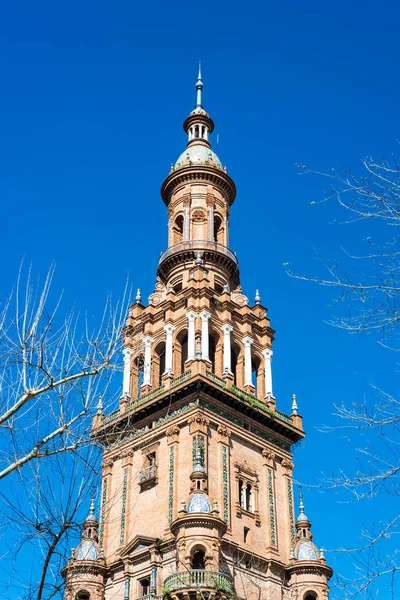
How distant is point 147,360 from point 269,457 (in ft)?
31.9

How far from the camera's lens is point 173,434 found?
51.2m

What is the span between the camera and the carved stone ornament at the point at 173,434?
51031 millimetres

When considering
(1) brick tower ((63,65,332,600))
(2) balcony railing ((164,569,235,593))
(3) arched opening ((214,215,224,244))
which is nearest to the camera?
(2) balcony railing ((164,569,235,593))

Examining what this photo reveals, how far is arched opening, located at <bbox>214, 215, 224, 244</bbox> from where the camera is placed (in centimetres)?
6440

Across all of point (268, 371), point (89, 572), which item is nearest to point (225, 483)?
point (89, 572)

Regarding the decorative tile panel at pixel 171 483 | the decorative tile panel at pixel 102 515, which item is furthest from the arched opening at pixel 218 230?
the decorative tile panel at pixel 102 515

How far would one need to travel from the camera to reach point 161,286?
62719 millimetres

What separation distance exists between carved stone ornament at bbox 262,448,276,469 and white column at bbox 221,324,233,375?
4980 mm

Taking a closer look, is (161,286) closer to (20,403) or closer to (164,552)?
(164,552)

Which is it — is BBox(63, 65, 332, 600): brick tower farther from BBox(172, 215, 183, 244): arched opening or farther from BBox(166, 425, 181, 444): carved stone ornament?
BBox(172, 215, 183, 244): arched opening

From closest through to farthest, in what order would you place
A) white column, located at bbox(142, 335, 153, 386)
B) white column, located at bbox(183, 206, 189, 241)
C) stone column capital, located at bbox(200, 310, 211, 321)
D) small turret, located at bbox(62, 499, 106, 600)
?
small turret, located at bbox(62, 499, 106, 600)
stone column capital, located at bbox(200, 310, 211, 321)
white column, located at bbox(142, 335, 153, 386)
white column, located at bbox(183, 206, 189, 241)

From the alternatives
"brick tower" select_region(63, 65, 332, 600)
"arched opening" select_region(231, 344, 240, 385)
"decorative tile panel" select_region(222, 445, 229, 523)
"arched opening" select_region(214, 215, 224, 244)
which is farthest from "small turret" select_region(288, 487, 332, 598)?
"arched opening" select_region(214, 215, 224, 244)

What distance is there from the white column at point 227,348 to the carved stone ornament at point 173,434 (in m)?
4.76

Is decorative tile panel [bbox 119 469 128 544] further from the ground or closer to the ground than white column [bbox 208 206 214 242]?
closer to the ground
